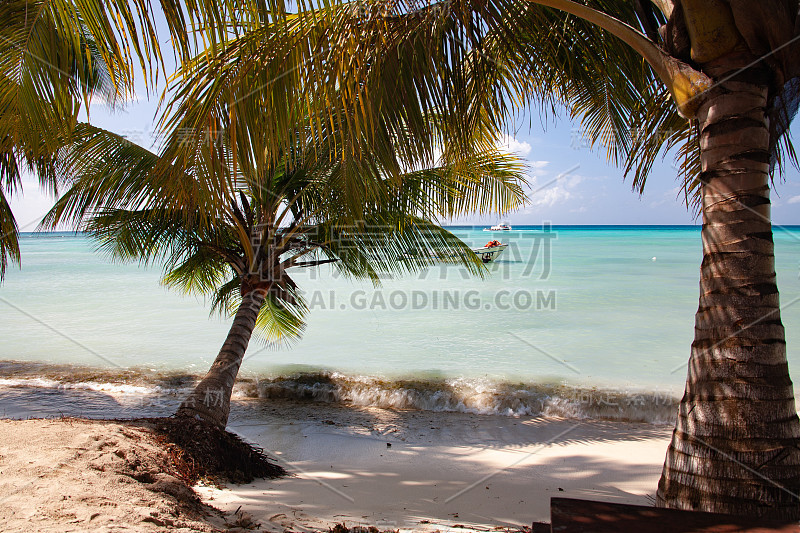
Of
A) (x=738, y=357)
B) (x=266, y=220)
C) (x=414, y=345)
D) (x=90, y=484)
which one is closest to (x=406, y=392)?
(x=414, y=345)

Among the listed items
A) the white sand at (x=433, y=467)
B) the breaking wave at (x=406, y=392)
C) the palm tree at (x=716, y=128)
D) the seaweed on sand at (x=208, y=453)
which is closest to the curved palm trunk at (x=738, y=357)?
the palm tree at (x=716, y=128)

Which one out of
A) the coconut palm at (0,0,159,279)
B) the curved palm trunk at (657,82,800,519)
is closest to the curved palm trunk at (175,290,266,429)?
the coconut palm at (0,0,159,279)

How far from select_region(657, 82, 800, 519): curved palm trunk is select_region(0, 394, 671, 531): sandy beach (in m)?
1.56

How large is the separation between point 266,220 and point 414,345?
249 inches

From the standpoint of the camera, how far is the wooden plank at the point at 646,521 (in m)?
1.68

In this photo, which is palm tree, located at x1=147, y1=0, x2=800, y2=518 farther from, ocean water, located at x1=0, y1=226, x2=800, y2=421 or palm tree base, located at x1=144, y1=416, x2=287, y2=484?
ocean water, located at x1=0, y1=226, x2=800, y2=421

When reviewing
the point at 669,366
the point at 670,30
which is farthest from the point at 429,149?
the point at 669,366

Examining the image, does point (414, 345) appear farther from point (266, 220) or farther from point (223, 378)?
point (223, 378)

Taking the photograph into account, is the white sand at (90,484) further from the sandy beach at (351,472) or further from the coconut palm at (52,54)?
the coconut palm at (52,54)

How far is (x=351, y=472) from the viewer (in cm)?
467

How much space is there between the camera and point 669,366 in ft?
30.6

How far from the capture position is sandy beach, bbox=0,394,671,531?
2.56 metres

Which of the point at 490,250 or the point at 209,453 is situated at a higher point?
the point at 490,250

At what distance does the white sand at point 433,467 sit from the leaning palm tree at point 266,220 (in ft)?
4.13
